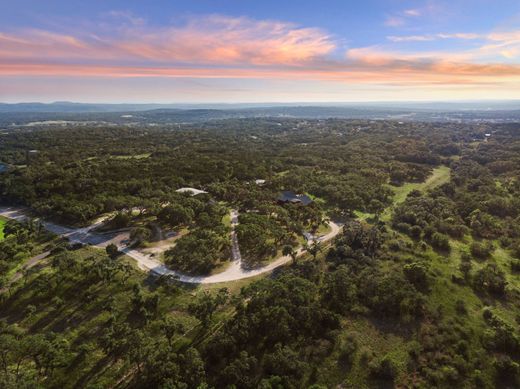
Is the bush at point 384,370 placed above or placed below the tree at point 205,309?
below

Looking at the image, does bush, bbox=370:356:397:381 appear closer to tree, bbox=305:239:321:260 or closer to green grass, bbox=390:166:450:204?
tree, bbox=305:239:321:260

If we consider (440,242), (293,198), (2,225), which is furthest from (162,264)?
(440,242)

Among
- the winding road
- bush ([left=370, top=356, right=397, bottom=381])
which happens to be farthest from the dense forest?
the winding road

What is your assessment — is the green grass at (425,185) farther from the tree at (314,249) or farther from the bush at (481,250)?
the tree at (314,249)

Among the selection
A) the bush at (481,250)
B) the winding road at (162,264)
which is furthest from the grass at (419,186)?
the winding road at (162,264)

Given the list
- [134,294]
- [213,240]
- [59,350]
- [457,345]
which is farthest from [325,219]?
[59,350]
